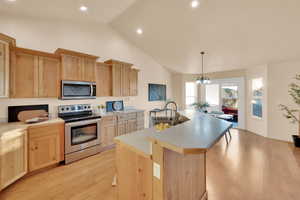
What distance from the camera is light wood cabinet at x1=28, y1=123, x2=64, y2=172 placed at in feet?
7.34

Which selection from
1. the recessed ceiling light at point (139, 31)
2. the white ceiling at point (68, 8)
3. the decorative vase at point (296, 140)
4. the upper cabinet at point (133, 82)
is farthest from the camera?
the upper cabinet at point (133, 82)

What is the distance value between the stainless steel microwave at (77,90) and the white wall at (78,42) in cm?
39

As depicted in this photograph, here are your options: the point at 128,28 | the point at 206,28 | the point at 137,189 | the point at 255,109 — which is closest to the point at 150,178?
the point at 137,189

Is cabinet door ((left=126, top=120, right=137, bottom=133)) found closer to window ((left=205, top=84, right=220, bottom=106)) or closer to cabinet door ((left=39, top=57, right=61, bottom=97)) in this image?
cabinet door ((left=39, top=57, right=61, bottom=97))

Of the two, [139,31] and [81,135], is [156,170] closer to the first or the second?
[81,135]

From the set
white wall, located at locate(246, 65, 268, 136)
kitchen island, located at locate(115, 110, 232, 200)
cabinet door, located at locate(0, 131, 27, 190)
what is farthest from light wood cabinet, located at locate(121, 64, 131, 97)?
white wall, located at locate(246, 65, 268, 136)

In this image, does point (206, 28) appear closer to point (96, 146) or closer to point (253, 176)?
point (253, 176)

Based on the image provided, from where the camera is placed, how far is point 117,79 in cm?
387

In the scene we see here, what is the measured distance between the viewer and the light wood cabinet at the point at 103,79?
359 centimetres

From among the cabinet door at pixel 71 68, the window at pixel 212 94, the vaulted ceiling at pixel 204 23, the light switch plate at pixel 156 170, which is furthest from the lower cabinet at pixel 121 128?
the window at pixel 212 94

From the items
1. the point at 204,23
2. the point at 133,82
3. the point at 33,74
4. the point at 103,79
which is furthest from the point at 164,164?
the point at 133,82

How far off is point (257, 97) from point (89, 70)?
559 centimetres

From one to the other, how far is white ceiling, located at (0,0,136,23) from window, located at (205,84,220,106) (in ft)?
15.4

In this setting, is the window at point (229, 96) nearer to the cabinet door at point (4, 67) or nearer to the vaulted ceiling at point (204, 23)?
the vaulted ceiling at point (204, 23)
